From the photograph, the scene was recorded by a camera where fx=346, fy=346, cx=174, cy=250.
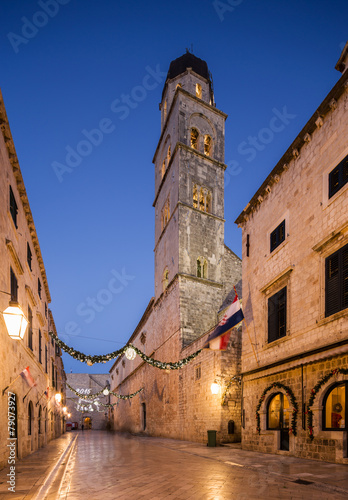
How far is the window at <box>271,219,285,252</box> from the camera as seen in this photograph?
12812mm

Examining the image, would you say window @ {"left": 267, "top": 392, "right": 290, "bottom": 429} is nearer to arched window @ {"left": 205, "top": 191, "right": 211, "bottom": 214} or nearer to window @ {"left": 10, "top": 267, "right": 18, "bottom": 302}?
window @ {"left": 10, "top": 267, "right": 18, "bottom": 302}

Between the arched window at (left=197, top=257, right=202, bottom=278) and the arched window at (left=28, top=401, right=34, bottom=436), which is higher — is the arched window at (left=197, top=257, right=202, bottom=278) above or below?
above

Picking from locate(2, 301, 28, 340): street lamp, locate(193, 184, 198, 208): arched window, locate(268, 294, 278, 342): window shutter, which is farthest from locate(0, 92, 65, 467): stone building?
locate(193, 184, 198, 208): arched window

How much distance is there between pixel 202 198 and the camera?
27.3m

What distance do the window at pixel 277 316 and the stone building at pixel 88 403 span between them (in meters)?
56.0

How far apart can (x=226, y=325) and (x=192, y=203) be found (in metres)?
14.4

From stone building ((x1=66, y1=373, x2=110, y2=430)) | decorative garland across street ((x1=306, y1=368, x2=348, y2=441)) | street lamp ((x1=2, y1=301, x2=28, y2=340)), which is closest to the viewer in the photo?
street lamp ((x1=2, y1=301, x2=28, y2=340))

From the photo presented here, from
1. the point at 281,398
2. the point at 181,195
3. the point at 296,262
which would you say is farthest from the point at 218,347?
the point at 181,195

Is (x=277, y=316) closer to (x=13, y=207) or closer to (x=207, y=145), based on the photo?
(x=13, y=207)

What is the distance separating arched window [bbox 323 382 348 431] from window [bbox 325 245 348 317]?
6.53 ft

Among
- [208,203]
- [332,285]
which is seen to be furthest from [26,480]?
[208,203]

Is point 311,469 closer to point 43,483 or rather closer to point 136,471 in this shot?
point 136,471

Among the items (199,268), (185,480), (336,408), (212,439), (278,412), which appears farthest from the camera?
(199,268)

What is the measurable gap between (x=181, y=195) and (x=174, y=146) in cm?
478
